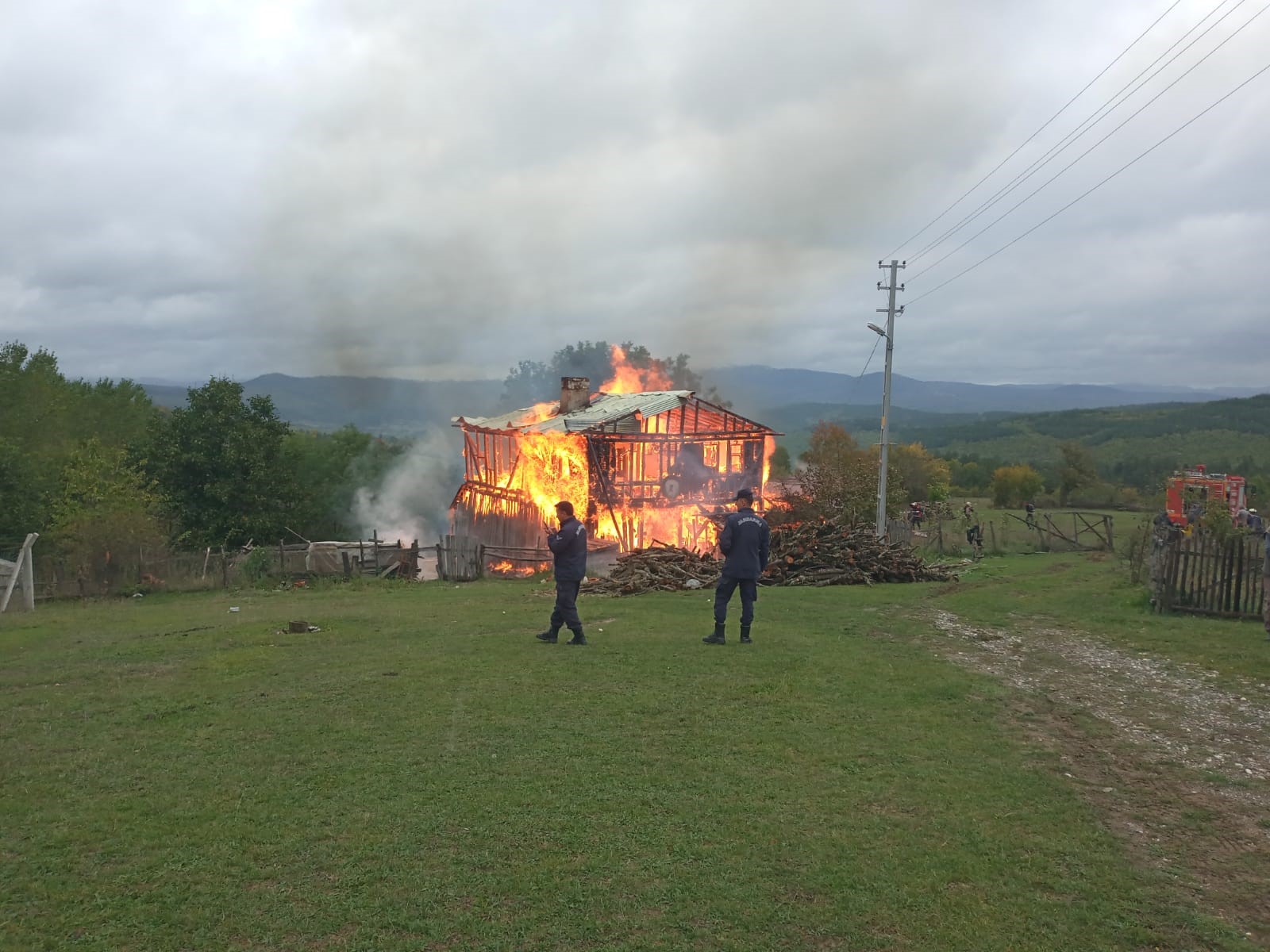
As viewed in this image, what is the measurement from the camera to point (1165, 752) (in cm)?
736

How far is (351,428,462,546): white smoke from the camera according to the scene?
156 ft

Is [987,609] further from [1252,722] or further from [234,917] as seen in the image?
[234,917]

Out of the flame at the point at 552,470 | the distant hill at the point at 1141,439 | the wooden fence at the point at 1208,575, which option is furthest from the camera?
the distant hill at the point at 1141,439

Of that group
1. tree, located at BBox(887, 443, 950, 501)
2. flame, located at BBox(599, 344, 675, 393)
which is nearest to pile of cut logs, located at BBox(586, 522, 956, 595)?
flame, located at BBox(599, 344, 675, 393)

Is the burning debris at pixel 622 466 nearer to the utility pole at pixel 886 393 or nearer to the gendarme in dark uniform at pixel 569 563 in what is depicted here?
the utility pole at pixel 886 393

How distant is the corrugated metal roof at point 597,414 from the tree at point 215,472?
9227 millimetres

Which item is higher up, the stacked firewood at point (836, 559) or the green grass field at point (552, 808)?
the stacked firewood at point (836, 559)

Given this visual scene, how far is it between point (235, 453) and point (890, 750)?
3327cm

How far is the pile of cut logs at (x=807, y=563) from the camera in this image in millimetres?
19641

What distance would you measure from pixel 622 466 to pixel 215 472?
18.2 meters

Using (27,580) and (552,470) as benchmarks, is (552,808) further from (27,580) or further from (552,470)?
(552,470)

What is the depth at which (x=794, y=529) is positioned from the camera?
21.5m

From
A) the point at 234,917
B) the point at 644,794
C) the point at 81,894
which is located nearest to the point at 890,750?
the point at 644,794

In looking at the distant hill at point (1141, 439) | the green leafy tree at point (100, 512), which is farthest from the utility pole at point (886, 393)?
the distant hill at point (1141, 439)
